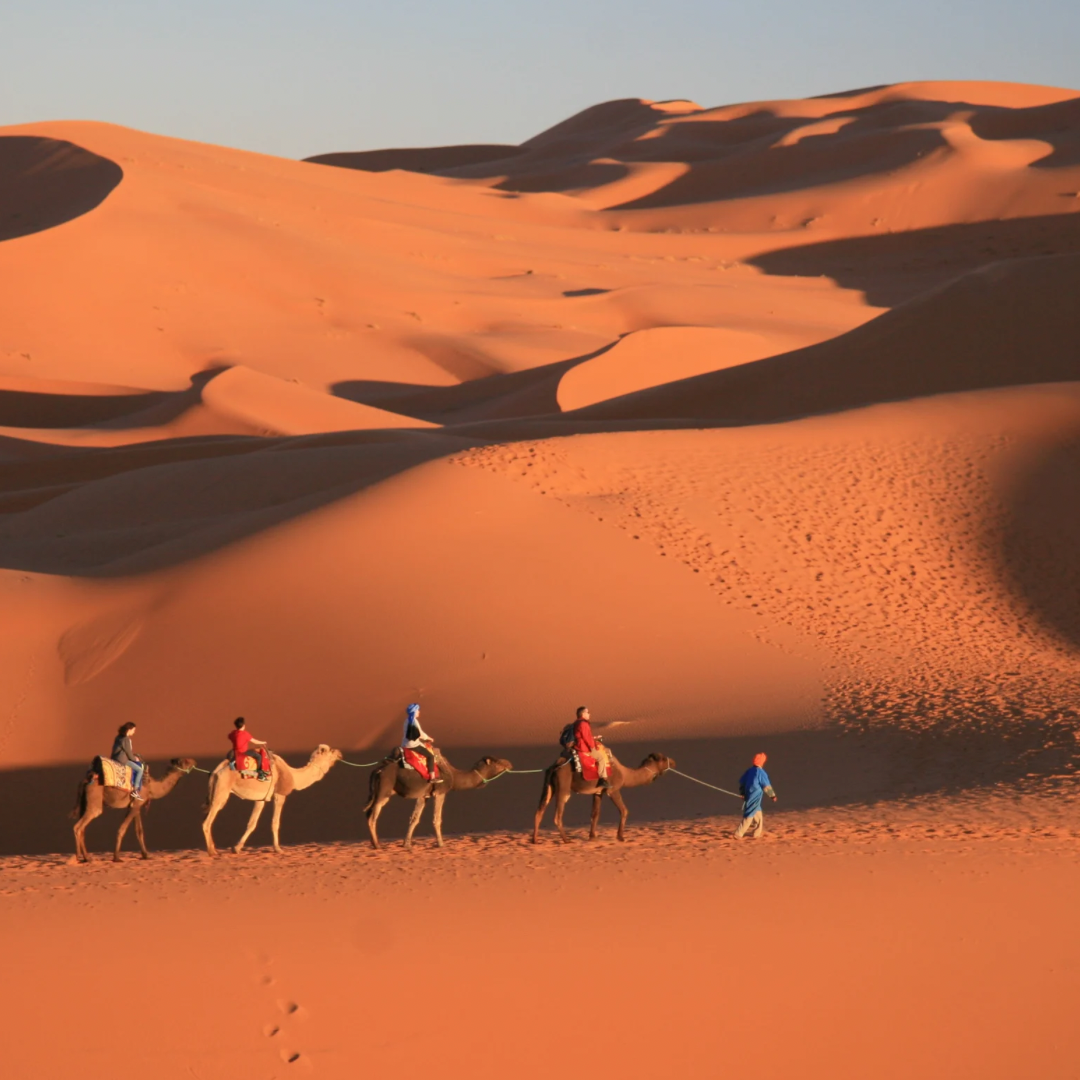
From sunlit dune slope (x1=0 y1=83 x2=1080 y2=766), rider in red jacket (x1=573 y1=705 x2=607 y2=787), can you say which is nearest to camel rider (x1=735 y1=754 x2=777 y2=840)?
rider in red jacket (x1=573 y1=705 x2=607 y2=787)

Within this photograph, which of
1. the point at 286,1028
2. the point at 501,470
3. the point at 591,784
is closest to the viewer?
the point at 286,1028

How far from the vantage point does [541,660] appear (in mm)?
16922

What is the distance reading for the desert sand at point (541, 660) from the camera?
7.88 meters

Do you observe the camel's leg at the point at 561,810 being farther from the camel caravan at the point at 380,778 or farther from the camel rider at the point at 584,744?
the camel rider at the point at 584,744

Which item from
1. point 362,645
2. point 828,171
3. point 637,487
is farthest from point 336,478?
point 828,171

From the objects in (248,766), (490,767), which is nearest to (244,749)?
(248,766)

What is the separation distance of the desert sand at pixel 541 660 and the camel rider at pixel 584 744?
0.64 meters

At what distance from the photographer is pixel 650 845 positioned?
1084 centimetres

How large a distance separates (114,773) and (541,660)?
693 centimetres

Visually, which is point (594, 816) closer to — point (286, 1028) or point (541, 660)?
point (286, 1028)

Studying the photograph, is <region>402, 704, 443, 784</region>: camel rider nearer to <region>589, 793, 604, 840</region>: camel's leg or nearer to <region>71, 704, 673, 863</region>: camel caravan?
<region>71, 704, 673, 863</region>: camel caravan

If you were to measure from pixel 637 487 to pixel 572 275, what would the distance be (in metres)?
37.7

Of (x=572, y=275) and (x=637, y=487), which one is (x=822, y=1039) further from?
(x=572, y=275)

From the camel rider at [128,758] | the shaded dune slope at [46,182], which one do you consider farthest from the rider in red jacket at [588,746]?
the shaded dune slope at [46,182]
